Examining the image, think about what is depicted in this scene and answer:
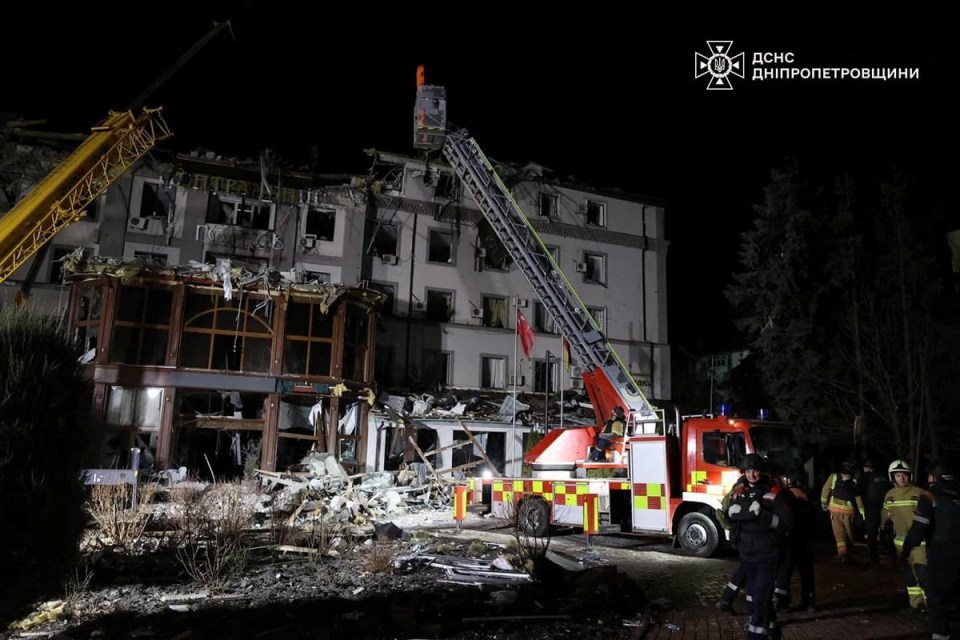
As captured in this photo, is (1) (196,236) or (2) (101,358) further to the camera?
(1) (196,236)

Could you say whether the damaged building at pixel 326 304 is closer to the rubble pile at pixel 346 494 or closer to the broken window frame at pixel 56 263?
the broken window frame at pixel 56 263

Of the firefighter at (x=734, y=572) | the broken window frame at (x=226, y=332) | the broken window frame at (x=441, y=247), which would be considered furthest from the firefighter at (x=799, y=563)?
the broken window frame at (x=441, y=247)

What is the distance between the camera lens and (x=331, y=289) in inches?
848

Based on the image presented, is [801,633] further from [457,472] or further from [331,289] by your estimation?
[331,289]

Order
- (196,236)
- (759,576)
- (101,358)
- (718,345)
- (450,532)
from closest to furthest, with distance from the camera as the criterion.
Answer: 1. (759,576)
2. (450,532)
3. (101,358)
4. (196,236)
5. (718,345)

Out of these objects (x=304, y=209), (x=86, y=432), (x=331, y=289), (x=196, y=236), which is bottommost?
(x=86, y=432)

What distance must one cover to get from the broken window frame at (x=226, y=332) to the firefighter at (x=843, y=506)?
55.4ft

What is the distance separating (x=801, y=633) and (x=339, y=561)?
660 cm

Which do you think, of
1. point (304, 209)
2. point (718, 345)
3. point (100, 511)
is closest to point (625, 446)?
point (100, 511)

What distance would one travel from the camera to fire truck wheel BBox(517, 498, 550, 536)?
1301 cm

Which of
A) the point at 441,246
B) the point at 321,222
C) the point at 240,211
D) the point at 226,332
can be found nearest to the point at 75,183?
the point at 226,332

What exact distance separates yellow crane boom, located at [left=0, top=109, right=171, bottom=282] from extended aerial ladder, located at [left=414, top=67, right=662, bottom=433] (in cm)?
926

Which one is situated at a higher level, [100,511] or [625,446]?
[625,446]

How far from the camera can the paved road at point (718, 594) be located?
694 centimetres
